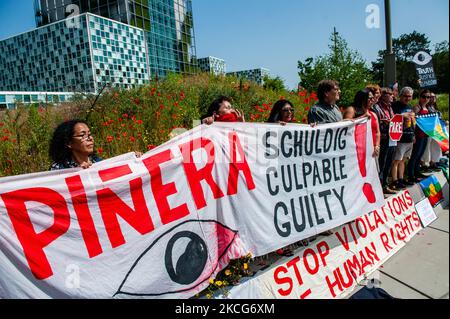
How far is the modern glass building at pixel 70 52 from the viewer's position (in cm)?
3534

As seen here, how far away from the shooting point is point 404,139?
4.95 m

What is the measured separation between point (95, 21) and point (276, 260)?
127 ft

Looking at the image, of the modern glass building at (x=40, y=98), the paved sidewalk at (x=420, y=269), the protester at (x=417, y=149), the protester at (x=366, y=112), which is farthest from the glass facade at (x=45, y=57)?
the paved sidewalk at (x=420, y=269)

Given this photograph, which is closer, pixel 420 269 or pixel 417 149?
pixel 420 269

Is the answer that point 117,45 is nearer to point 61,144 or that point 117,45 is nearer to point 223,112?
point 223,112

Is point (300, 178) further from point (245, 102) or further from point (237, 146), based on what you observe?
point (245, 102)

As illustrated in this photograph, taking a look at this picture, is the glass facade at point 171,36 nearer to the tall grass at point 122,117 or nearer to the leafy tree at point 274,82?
the leafy tree at point 274,82

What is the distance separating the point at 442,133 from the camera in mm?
5832

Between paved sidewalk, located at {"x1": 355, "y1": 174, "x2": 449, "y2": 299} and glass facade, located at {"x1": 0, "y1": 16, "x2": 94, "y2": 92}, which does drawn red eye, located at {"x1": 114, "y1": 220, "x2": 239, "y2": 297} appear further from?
glass facade, located at {"x1": 0, "y1": 16, "x2": 94, "y2": 92}

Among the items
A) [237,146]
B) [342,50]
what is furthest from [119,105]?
[342,50]

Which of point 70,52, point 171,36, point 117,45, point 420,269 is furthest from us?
point 171,36

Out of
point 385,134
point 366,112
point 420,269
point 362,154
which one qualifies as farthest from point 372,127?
point 420,269

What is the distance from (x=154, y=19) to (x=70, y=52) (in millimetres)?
11282

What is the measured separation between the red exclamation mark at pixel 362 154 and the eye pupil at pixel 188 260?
7.63 ft
